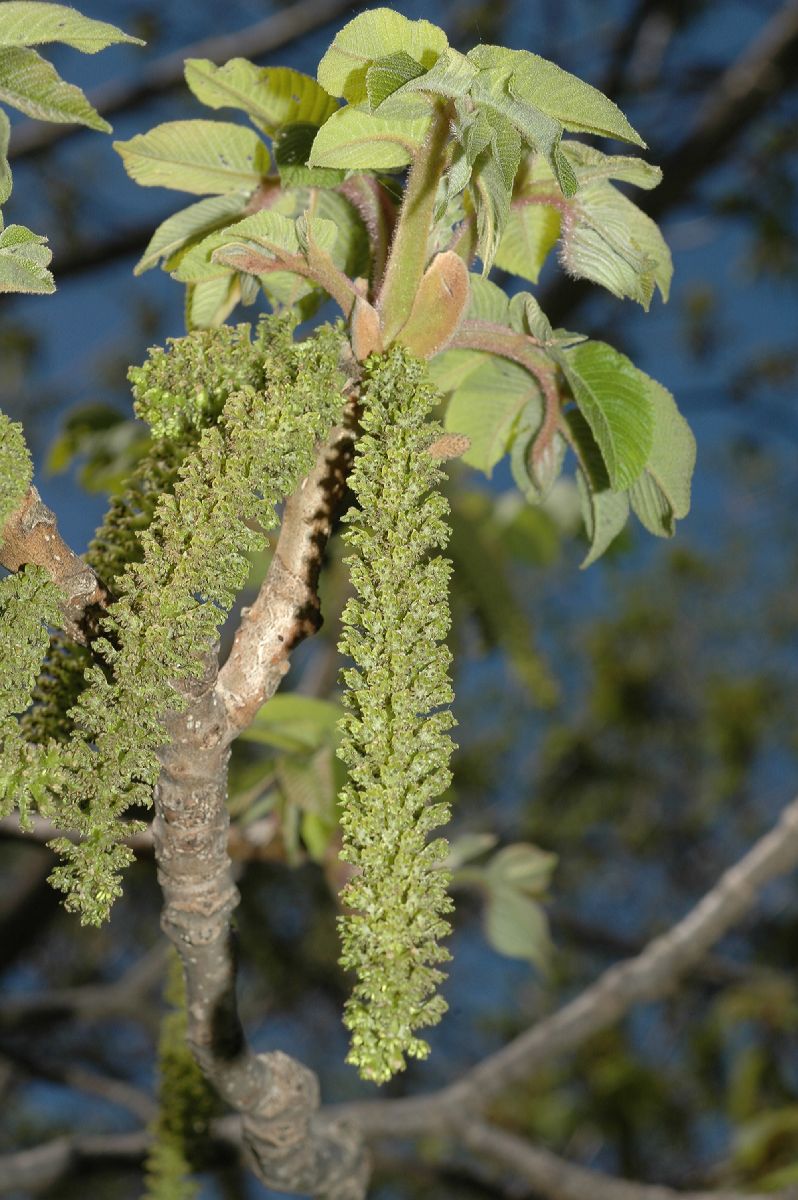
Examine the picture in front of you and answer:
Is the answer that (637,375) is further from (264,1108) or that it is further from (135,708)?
(264,1108)

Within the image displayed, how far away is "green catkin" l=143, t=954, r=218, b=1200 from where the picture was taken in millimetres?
1246

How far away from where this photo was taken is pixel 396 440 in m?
0.66

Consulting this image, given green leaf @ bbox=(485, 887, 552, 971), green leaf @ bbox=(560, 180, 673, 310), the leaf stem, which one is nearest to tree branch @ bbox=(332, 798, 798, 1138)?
green leaf @ bbox=(485, 887, 552, 971)

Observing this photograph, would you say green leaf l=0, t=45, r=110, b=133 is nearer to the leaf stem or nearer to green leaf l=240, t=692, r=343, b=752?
the leaf stem

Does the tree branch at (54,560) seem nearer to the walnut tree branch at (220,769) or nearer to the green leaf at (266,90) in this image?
the walnut tree branch at (220,769)

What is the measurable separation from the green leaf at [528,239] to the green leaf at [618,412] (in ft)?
0.54

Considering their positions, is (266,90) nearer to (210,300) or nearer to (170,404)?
(210,300)

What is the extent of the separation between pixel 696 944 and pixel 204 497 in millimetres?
1604

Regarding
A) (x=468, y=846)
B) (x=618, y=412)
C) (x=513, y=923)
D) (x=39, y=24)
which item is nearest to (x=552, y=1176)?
(x=513, y=923)

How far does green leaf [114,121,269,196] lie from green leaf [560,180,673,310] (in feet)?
0.93

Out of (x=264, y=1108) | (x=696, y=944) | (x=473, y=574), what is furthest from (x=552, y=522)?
(x=264, y=1108)

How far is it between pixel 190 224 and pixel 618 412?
16.1 inches

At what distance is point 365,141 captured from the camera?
0.73m

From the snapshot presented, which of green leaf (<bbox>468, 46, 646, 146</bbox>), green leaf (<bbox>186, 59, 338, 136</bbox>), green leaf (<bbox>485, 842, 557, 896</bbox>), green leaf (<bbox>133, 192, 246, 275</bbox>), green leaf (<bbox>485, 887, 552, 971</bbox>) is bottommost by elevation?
green leaf (<bbox>485, 887, 552, 971</bbox>)
